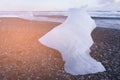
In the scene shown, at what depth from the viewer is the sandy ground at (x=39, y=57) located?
32.9 ft

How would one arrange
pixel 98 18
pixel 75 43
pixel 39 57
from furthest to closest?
pixel 98 18 → pixel 75 43 → pixel 39 57

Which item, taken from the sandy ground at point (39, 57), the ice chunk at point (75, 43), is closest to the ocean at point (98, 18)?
the sandy ground at point (39, 57)

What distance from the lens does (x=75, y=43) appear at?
12.4 meters

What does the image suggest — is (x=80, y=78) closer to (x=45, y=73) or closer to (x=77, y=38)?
(x=45, y=73)

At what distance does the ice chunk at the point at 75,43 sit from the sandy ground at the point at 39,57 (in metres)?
0.32

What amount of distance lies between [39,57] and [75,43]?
2078 mm

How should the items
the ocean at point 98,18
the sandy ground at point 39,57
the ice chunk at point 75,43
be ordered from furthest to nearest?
the ocean at point 98,18
the ice chunk at point 75,43
the sandy ground at point 39,57

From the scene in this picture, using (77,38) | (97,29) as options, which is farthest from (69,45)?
(97,29)

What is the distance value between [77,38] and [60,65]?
2.62m

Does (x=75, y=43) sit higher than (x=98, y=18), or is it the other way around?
(x=75, y=43)

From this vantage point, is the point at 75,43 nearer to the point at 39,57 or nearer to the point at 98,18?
the point at 39,57

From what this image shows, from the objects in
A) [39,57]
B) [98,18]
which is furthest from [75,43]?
[98,18]

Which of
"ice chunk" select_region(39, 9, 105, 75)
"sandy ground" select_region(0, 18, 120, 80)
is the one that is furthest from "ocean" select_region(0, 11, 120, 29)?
"ice chunk" select_region(39, 9, 105, 75)

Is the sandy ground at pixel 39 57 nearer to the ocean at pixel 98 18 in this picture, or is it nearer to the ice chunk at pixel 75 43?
the ice chunk at pixel 75 43
